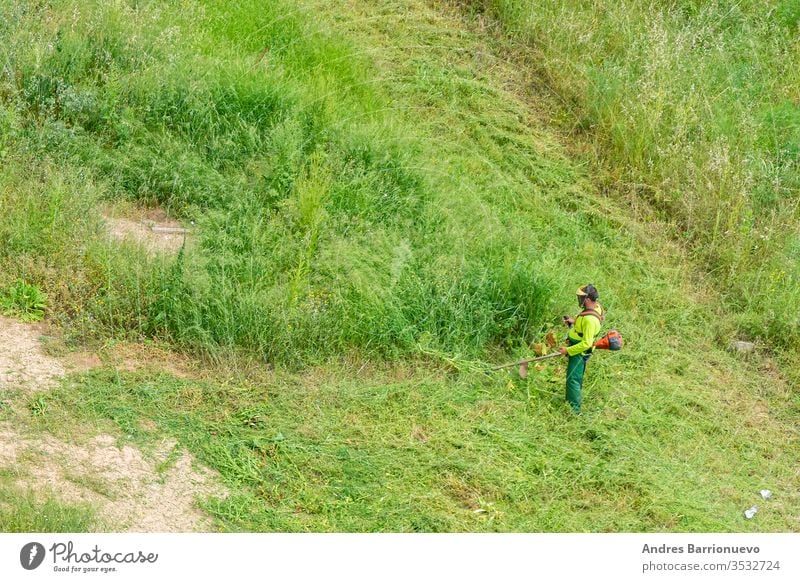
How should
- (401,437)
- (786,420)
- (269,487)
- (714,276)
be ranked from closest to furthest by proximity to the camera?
(269,487)
(401,437)
(786,420)
(714,276)

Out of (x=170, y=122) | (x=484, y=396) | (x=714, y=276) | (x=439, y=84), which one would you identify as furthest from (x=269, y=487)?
(x=439, y=84)

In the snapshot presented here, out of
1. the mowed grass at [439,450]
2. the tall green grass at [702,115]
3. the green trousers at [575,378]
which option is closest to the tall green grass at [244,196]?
the mowed grass at [439,450]

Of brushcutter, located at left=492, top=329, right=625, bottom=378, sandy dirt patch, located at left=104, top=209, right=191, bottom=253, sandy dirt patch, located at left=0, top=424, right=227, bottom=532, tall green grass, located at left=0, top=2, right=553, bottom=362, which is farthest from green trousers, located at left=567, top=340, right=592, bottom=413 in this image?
sandy dirt patch, located at left=104, top=209, right=191, bottom=253

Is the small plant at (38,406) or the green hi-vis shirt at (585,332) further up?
the green hi-vis shirt at (585,332)

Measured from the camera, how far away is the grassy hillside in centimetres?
652

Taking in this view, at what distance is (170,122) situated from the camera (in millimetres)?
8617

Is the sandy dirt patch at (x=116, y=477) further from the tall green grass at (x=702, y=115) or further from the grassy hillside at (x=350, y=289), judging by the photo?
the tall green grass at (x=702, y=115)

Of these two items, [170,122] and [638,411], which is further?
[170,122]

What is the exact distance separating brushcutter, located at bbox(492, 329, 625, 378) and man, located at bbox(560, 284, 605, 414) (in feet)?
0.19

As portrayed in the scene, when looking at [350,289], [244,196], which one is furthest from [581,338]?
[244,196]

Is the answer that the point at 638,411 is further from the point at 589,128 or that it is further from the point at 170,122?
the point at 170,122

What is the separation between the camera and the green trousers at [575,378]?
7.08 meters

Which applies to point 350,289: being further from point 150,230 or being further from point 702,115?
point 702,115

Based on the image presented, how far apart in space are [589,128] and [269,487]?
17.5ft
